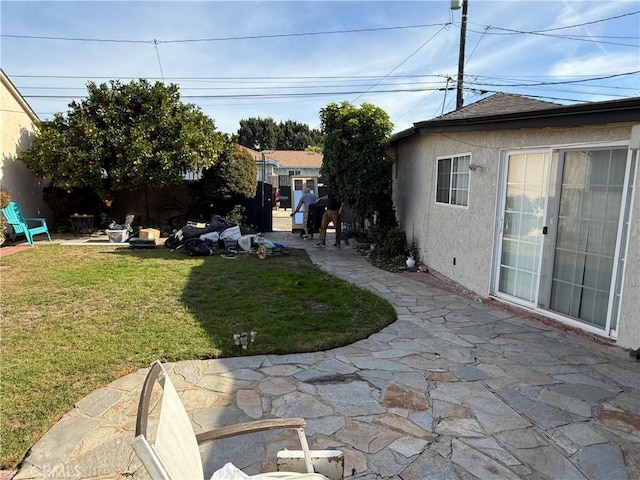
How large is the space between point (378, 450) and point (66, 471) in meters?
1.91

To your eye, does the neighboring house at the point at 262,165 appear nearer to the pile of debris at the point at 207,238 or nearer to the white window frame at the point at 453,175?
the pile of debris at the point at 207,238

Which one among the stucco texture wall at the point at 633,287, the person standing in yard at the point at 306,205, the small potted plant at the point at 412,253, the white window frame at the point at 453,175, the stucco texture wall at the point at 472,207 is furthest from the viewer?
the person standing in yard at the point at 306,205

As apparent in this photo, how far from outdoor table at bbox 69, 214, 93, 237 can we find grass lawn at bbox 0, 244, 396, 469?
12.5 feet

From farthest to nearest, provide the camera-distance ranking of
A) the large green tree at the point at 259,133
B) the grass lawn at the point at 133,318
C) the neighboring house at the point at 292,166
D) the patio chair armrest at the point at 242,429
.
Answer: the large green tree at the point at 259,133 < the neighboring house at the point at 292,166 < the grass lawn at the point at 133,318 < the patio chair armrest at the point at 242,429

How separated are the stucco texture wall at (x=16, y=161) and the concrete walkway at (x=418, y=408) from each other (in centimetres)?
1078

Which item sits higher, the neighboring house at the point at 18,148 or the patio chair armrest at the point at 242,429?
the neighboring house at the point at 18,148

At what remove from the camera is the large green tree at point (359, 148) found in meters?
9.43

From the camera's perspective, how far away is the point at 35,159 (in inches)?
443

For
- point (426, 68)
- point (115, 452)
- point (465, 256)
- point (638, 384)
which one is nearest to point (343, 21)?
point (426, 68)

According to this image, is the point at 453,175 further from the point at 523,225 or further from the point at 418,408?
the point at 418,408

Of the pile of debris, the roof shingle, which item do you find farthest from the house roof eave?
the pile of debris

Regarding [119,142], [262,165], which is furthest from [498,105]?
[262,165]

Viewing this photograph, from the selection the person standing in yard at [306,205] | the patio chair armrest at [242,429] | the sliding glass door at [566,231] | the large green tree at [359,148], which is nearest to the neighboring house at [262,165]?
the person standing in yard at [306,205]

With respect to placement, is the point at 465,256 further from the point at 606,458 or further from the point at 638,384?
the point at 606,458
